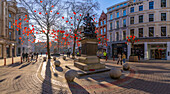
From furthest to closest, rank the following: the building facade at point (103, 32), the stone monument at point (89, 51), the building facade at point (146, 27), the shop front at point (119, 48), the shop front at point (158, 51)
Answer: the building facade at point (103, 32) → the shop front at point (119, 48) → the shop front at point (158, 51) → the building facade at point (146, 27) → the stone monument at point (89, 51)

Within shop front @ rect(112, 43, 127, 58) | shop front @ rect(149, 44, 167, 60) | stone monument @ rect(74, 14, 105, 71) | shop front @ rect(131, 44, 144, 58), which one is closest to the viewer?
stone monument @ rect(74, 14, 105, 71)

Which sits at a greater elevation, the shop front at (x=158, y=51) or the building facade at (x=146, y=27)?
the building facade at (x=146, y=27)

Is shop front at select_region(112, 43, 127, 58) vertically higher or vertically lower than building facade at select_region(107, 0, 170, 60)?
lower

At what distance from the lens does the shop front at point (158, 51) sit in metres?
20.8

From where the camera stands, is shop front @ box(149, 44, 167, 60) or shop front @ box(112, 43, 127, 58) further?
shop front @ box(112, 43, 127, 58)

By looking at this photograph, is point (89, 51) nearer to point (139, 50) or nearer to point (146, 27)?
point (139, 50)

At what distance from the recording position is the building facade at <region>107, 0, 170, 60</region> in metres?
20.6

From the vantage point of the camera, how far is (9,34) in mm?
28672

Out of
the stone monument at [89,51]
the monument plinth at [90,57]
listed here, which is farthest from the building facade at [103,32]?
the monument plinth at [90,57]

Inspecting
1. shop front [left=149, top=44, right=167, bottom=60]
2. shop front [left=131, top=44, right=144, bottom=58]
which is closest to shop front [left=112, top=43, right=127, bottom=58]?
shop front [left=131, top=44, right=144, bottom=58]

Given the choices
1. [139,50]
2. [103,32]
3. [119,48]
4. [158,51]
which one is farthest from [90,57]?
[103,32]

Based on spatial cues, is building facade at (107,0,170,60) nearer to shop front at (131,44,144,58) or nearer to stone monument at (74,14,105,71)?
shop front at (131,44,144,58)

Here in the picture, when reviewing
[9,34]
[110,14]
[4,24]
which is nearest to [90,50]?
[110,14]

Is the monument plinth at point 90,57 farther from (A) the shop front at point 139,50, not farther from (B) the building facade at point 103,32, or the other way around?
(B) the building facade at point 103,32
